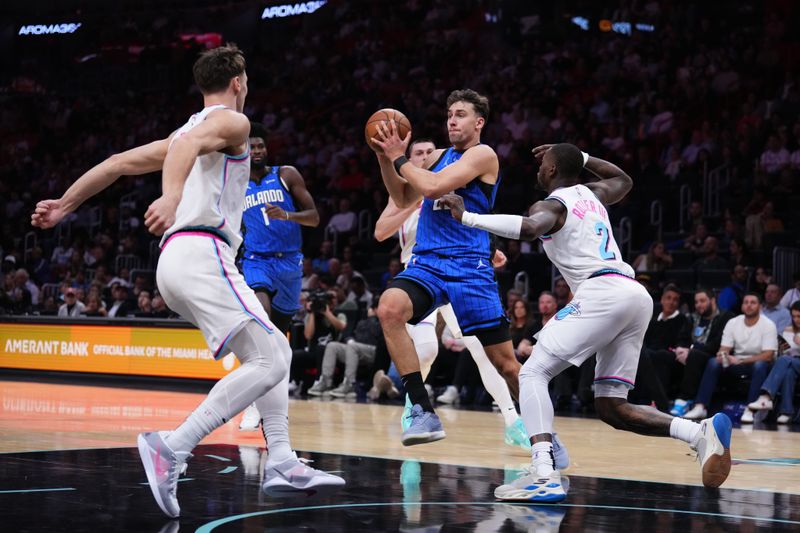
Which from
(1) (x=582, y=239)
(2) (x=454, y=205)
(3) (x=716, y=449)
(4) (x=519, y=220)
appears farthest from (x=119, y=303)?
(3) (x=716, y=449)

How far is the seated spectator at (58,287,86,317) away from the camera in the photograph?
1579cm

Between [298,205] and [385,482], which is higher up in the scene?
[298,205]

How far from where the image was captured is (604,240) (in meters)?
5.22

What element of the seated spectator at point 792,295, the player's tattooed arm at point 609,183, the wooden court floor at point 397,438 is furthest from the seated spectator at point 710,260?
the player's tattooed arm at point 609,183

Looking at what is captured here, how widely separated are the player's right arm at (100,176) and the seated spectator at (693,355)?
7.27 meters

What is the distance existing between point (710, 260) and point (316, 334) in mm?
4943

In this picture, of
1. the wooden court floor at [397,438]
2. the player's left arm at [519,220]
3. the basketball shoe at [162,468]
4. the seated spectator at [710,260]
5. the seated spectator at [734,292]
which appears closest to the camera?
the basketball shoe at [162,468]

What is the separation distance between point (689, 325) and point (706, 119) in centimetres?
606

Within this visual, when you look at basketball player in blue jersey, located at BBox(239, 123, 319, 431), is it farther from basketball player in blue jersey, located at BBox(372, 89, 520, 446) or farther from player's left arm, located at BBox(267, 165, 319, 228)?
basketball player in blue jersey, located at BBox(372, 89, 520, 446)

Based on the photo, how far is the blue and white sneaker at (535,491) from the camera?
4738 millimetres

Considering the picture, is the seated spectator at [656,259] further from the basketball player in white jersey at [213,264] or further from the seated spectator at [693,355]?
the basketball player in white jersey at [213,264]

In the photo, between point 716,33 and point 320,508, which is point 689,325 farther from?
point 716,33

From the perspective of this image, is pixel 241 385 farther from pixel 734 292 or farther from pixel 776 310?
pixel 734 292

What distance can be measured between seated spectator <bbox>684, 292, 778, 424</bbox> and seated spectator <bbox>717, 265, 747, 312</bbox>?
109 centimetres
